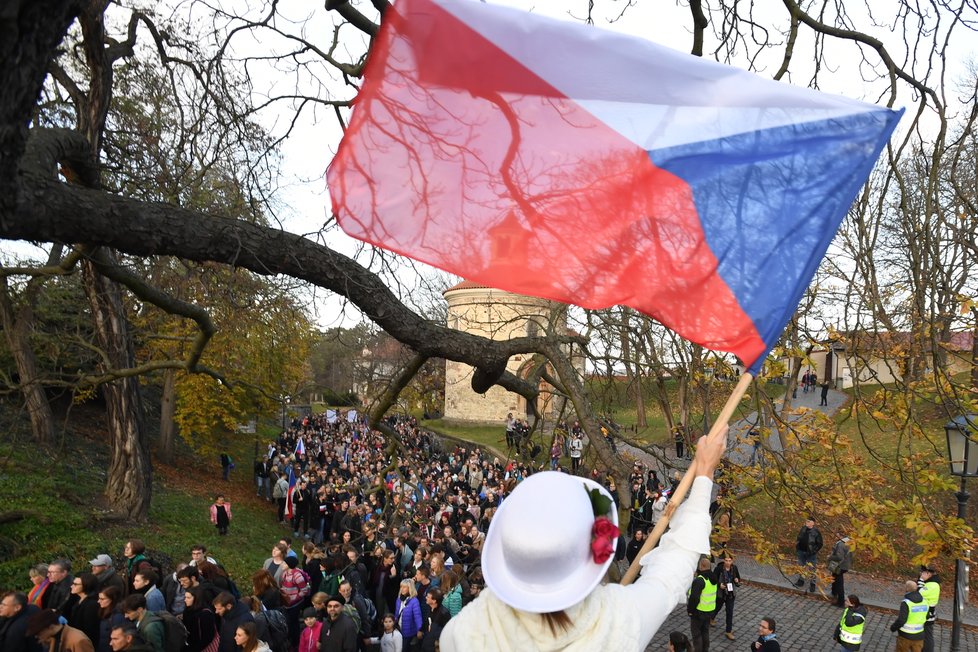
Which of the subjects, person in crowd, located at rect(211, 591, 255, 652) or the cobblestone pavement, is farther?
the cobblestone pavement

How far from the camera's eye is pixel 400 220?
3248 millimetres

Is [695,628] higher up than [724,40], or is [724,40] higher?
[724,40]

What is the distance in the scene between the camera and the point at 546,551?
65.4 inches

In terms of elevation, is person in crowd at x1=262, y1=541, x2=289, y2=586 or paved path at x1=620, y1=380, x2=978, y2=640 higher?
person in crowd at x1=262, y1=541, x2=289, y2=586

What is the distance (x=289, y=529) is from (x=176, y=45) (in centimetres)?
1332

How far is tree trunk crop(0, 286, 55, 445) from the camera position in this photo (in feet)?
41.0

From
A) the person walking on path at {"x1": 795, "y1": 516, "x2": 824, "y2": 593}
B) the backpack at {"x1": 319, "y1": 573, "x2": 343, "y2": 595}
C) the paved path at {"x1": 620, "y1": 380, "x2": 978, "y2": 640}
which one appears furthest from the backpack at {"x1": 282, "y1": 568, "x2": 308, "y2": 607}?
the person walking on path at {"x1": 795, "y1": 516, "x2": 824, "y2": 593}

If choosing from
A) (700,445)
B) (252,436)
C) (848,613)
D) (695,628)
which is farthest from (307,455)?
(700,445)

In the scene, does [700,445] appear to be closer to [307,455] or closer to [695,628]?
[695,628]

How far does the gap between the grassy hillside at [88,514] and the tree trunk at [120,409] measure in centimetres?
46

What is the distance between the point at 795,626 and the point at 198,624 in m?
10.3

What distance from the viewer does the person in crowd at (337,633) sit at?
6758 millimetres

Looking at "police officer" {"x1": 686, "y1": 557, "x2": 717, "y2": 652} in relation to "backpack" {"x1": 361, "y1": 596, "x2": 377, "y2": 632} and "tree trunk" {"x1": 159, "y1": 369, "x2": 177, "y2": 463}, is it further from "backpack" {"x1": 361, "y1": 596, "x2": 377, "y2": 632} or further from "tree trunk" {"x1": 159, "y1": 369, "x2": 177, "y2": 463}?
"tree trunk" {"x1": 159, "y1": 369, "x2": 177, "y2": 463}

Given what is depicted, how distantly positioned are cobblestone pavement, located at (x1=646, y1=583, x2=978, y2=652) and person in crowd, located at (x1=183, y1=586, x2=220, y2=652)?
6.79 m
